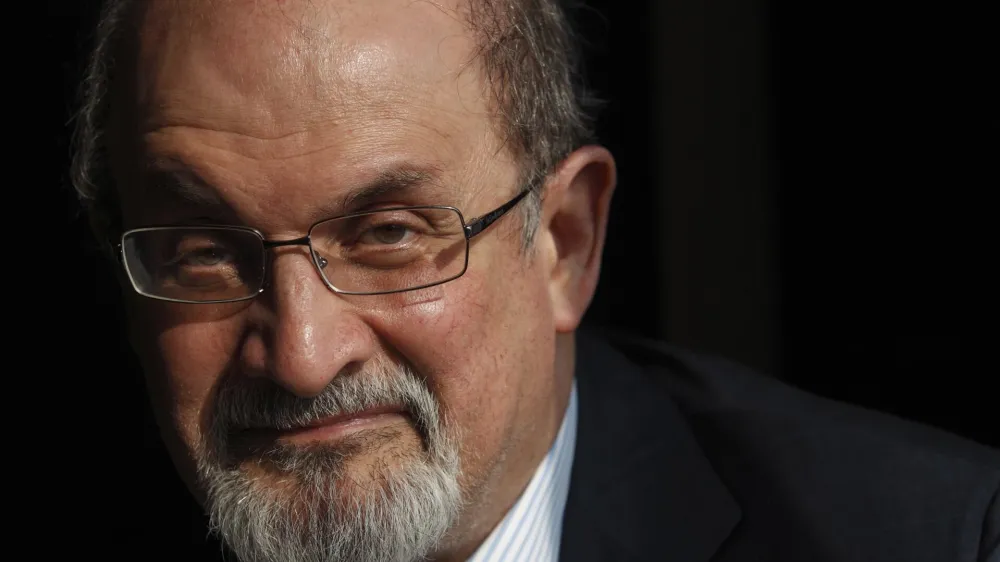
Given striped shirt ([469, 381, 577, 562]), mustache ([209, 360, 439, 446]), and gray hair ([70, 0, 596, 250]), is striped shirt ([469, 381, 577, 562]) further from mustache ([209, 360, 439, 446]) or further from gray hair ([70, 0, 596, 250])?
gray hair ([70, 0, 596, 250])

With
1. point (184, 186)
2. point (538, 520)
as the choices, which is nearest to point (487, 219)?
point (184, 186)

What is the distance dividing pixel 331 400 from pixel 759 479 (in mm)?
950

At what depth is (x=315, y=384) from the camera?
1.68 m

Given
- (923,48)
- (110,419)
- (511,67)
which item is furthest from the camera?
(110,419)

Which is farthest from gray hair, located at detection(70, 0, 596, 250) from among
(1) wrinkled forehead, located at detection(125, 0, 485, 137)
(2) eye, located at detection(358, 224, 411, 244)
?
(2) eye, located at detection(358, 224, 411, 244)

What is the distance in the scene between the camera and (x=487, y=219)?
73.2 inches

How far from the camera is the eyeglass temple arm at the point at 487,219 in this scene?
6.00 feet

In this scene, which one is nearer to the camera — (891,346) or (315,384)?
(315,384)

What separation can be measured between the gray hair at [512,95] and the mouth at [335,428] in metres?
0.40

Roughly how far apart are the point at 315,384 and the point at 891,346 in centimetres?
190

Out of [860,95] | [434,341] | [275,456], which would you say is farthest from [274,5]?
[860,95]

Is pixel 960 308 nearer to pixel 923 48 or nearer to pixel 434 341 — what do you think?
pixel 923 48

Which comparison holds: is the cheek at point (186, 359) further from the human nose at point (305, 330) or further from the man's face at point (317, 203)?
the human nose at point (305, 330)

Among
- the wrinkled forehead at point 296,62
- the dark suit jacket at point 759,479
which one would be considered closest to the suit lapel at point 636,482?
the dark suit jacket at point 759,479
